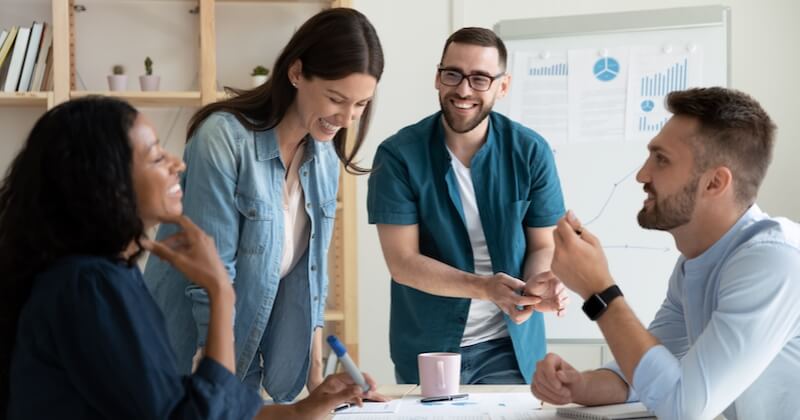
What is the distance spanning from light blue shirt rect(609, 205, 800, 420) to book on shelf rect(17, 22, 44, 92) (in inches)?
114

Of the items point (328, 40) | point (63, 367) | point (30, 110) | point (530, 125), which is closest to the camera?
point (63, 367)

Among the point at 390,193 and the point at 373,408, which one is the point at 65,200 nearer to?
the point at 373,408

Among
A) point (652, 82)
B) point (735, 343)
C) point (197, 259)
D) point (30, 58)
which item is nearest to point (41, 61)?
point (30, 58)

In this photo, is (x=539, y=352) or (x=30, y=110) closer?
(x=539, y=352)

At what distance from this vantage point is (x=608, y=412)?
5.70ft

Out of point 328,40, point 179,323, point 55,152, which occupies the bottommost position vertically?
point 179,323

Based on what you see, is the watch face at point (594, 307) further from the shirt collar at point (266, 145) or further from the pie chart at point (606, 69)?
the pie chart at point (606, 69)

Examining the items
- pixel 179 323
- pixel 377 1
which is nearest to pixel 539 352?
pixel 179 323

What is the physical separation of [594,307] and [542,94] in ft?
6.78

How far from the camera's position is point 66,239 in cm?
123

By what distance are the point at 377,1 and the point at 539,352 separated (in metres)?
2.09

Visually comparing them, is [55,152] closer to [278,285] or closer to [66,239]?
[66,239]

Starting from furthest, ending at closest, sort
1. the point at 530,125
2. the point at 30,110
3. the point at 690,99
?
the point at 30,110, the point at 530,125, the point at 690,99

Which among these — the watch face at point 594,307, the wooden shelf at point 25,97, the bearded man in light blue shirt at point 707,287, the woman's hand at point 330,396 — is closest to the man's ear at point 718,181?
the bearded man in light blue shirt at point 707,287
